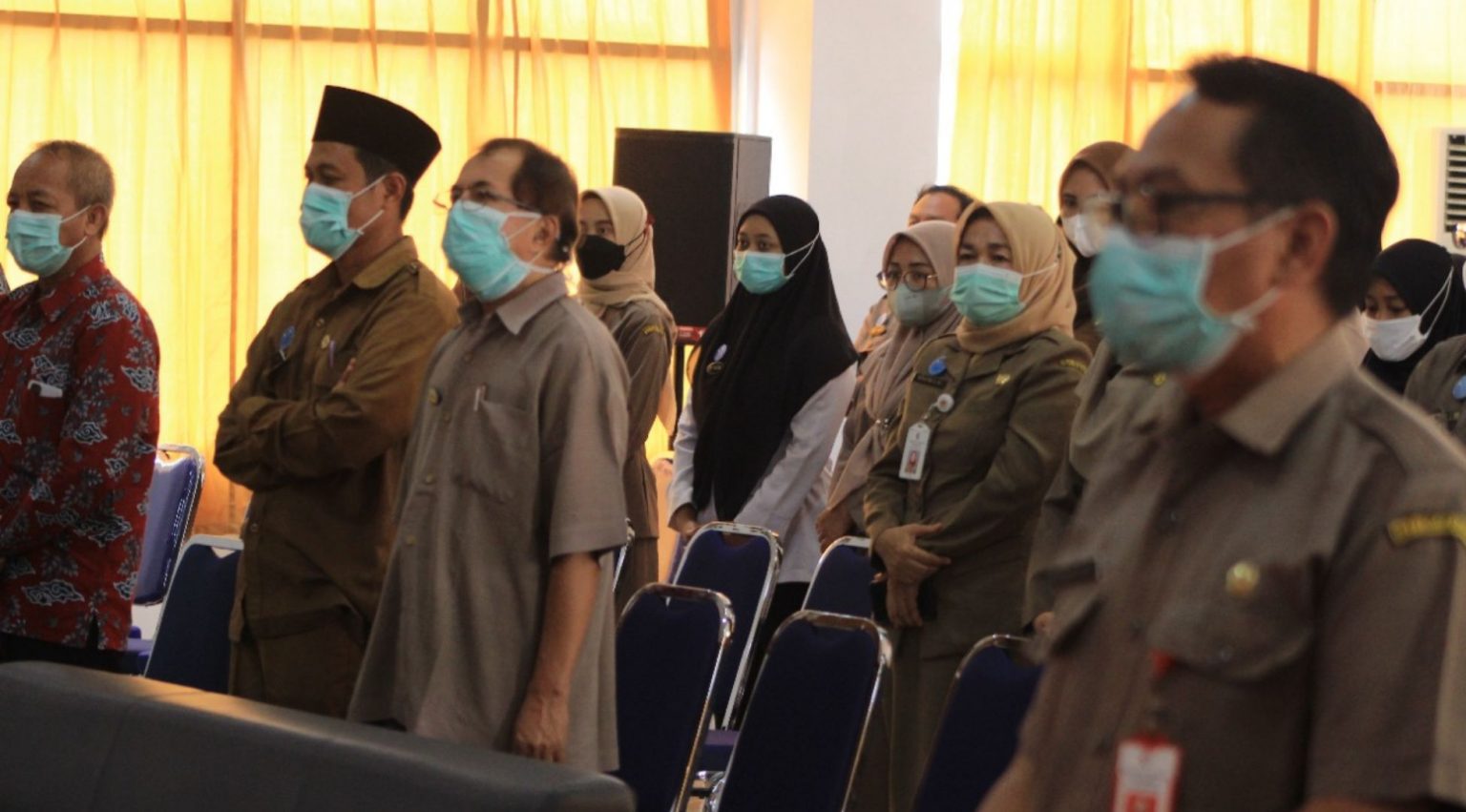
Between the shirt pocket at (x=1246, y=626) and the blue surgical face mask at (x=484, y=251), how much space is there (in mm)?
1767

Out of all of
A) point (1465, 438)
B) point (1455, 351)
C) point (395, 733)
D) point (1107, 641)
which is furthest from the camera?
point (1455, 351)

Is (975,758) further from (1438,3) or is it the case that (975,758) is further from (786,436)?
(1438,3)

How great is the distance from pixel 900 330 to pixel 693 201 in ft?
7.46

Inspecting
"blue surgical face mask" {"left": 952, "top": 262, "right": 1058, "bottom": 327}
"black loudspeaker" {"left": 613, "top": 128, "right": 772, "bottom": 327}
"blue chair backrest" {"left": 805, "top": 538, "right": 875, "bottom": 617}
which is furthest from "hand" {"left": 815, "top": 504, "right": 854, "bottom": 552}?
"black loudspeaker" {"left": 613, "top": 128, "right": 772, "bottom": 327}

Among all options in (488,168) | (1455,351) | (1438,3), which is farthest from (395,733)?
(1438,3)

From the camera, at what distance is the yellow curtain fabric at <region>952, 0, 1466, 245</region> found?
836 centimetres

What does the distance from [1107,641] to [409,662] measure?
61.8 inches

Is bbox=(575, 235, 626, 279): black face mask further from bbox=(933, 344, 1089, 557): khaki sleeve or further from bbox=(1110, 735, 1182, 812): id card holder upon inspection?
bbox=(1110, 735, 1182, 812): id card holder

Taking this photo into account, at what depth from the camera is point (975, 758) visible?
8.76 ft

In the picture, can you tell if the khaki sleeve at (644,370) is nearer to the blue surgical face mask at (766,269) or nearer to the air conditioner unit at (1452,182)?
the blue surgical face mask at (766,269)

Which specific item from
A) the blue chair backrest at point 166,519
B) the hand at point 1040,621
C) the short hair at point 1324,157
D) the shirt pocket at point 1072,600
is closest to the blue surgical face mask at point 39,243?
the blue chair backrest at point 166,519

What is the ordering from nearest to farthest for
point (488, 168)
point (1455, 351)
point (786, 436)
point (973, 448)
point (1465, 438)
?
point (488, 168)
point (973, 448)
point (1465, 438)
point (1455, 351)
point (786, 436)

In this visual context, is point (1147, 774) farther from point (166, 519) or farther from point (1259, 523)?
point (166, 519)

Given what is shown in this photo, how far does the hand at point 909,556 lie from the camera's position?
11.7ft
